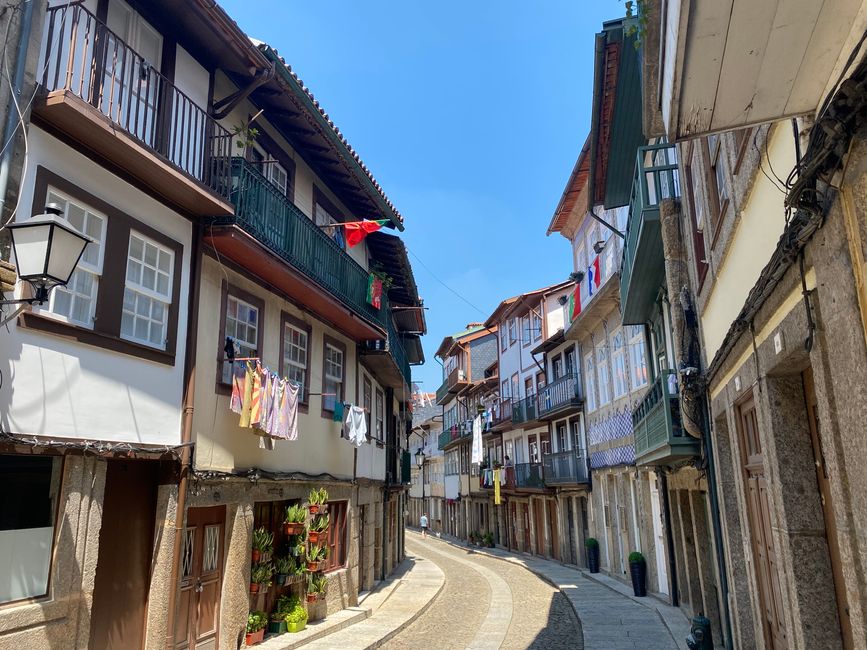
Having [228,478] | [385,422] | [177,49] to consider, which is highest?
[177,49]

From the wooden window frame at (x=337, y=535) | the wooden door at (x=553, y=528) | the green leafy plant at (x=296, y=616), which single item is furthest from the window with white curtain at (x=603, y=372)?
the green leafy plant at (x=296, y=616)

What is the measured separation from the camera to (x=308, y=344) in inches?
483

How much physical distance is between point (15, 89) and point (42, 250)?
1.92 metres

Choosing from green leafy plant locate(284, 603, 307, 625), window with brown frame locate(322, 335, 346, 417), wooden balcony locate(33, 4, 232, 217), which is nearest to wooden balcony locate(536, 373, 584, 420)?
window with brown frame locate(322, 335, 346, 417)

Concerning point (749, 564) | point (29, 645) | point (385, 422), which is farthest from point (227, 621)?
point (385, 422)

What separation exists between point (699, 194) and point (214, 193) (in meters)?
6.21

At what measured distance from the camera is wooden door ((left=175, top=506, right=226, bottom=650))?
8.48 metres

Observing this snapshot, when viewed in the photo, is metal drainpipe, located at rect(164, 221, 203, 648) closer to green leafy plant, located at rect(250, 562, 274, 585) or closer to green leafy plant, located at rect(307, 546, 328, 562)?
green leafy plant, located at rect(250, 562, 274, 585)

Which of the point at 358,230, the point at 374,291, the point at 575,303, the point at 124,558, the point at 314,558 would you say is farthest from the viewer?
the point at 575,303

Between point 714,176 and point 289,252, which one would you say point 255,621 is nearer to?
point 289,252

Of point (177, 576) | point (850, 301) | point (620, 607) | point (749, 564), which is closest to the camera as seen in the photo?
point (850, 301)

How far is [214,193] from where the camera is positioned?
8.53 meters

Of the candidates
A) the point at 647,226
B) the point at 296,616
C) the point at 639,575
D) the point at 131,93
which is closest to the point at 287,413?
the point at 296,616

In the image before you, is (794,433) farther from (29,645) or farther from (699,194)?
(29,645)
